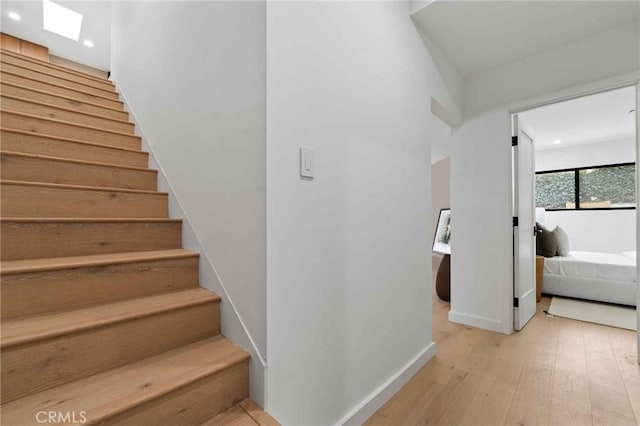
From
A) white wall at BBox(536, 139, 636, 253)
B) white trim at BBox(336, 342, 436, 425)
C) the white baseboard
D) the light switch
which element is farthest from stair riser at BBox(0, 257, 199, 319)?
white wall at BBox(536, 139, 636, 253)

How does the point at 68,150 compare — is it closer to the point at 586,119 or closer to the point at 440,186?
the point at 440,186

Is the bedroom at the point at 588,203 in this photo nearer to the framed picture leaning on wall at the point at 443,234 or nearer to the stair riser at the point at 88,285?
the framed picture leaning on wall at the point at 443,234

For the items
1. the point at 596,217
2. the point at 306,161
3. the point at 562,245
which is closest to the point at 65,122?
the point at 306,161

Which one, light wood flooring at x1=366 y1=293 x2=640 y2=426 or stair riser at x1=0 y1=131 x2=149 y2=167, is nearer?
light wood flooring at x1=366 y1=293 x2=640 y2=426

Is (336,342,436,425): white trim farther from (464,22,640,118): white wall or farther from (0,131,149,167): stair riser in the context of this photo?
(464,22,640,118): white wall

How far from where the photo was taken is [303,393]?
1.15 metres

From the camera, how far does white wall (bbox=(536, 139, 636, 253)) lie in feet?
15.8

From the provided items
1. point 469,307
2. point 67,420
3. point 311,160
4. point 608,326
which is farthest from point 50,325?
point 608,326

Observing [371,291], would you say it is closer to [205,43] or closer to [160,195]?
[160,195]

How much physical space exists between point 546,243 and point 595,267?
606 mm

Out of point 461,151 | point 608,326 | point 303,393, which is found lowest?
point 608,326

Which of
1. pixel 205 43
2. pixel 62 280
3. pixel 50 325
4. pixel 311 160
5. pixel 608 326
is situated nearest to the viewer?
pixel 50 325

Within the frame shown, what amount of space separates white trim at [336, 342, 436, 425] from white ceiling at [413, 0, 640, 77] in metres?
2.43

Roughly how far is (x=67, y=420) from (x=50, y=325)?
0.35m
